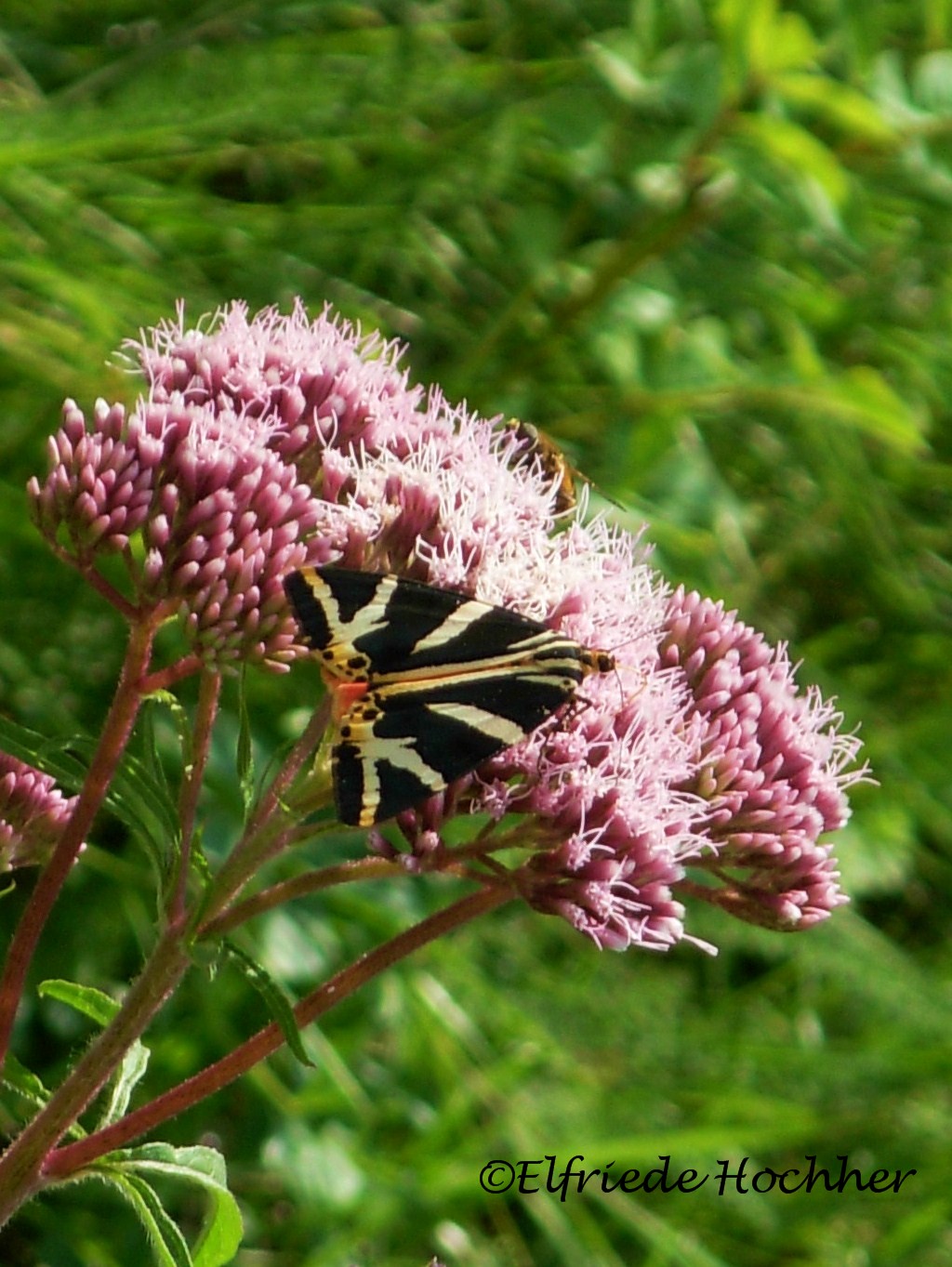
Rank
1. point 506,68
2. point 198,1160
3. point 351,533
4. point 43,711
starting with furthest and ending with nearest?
point 506,68
point 43,711
point 351,533
point 198,1160

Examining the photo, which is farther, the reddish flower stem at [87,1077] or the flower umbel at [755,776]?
the flower umbel at [755,776]

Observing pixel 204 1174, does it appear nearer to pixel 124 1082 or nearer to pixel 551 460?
pixel 124 1082

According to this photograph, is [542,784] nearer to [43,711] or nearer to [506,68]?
[43,711]

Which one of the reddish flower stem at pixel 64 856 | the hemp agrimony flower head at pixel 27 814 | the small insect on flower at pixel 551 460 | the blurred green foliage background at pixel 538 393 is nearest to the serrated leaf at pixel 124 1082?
the reddish flower stem at pixel 64 856

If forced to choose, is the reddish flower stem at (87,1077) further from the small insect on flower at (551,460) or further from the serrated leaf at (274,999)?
the small insect on flower at (551,460)

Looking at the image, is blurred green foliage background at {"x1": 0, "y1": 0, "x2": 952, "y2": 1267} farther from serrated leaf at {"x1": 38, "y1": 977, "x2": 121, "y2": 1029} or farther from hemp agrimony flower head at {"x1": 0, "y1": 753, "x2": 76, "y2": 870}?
serrated leaf at {"x1": 38, "y1": 977, "x2": 121, "y2": 1029}

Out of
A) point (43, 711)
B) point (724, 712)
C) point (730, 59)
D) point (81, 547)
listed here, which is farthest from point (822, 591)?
point (81, 547)
